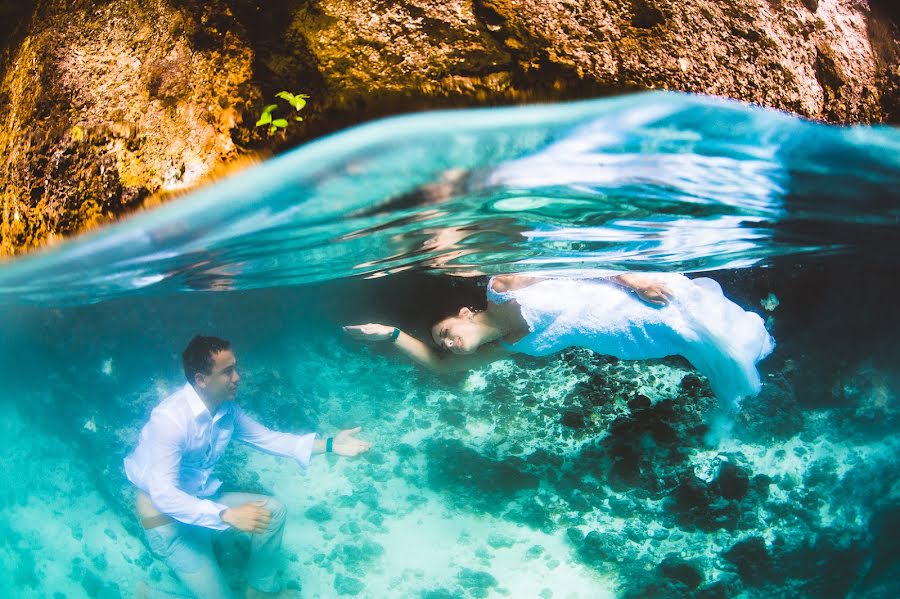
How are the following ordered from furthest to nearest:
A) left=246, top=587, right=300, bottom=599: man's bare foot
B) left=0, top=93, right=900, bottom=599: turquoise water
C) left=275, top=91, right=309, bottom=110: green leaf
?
left=246, top=587, right=300, bottom=599: man's bare foot, left=0, top=93, right=900, bottom=599: turquoise water, left=275, top=91, right=309, bottom=110: green leaf

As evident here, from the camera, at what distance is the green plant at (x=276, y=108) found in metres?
2.80

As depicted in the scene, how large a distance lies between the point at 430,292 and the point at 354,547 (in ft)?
17.6

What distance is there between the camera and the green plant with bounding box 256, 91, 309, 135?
280 cm

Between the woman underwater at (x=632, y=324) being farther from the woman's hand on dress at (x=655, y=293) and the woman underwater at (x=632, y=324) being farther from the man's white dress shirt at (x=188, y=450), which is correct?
the man's white dress shirt at (x=188, y=450)

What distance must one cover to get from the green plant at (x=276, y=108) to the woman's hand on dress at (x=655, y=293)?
4265 millimetres

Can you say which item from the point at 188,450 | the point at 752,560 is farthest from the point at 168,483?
the point at 752,560

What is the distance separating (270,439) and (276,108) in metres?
5.20

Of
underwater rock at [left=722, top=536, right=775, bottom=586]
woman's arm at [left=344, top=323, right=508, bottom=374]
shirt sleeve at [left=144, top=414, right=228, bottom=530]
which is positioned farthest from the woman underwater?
underwater rock at [left=722, top=536, right=775, bottom=586]

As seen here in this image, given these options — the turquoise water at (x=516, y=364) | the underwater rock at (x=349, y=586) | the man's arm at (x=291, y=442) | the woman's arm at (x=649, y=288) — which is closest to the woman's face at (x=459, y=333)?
the turquoise water at (x=516, y=364)

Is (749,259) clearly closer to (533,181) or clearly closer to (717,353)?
(717,353)

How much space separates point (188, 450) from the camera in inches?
227

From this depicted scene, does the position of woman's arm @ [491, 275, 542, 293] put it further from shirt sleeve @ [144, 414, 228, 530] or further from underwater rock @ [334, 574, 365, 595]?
underwater rock @ [334, 574, 365, 595]

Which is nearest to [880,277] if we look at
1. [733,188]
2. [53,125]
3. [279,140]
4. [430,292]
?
[733,188]

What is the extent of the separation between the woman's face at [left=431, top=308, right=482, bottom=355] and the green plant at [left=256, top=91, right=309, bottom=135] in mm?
2960
